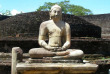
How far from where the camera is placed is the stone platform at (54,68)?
13.8 ft

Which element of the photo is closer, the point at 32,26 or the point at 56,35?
the point at 56,35

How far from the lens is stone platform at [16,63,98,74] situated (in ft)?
13.8

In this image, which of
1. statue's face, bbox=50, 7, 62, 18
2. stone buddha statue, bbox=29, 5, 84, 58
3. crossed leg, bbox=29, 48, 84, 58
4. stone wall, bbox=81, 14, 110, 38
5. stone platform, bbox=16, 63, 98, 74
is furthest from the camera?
stone wall, bbox=81, 14, 110, 38

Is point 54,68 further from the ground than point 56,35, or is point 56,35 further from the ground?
point 56,35

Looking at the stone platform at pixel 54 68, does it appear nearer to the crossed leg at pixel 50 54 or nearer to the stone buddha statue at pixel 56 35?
the crossed leg at pixel 50 54

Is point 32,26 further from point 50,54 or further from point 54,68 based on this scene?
point 54,68

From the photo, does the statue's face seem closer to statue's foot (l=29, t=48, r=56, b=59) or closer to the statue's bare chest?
the statue's bare chest

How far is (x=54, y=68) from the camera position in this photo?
423 cm

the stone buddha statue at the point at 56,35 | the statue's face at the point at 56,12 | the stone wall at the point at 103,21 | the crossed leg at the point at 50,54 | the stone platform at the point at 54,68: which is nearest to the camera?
the stone platform at the point at 54,68

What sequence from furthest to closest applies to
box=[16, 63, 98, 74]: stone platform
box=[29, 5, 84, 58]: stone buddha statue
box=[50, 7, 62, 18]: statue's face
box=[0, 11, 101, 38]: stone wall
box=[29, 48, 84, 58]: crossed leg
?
box=[0, 11, 101, 38]: stone wall < box=[50, 7, 62, 18]: statue's face < box=[29, 5, 84, 58]: stone buddha statue < box=[29, 48, 84, 58]: crossed leg < box=[16, 63, 98, 74]: stone platform

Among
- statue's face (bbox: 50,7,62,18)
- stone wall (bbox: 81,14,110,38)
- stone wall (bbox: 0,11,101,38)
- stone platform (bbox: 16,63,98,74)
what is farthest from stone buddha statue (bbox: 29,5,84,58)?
stone wall (bbox: 81,14,110,38)

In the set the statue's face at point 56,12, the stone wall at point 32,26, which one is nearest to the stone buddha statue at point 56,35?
the statue's face at point 56,12

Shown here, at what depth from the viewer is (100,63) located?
6.98 m

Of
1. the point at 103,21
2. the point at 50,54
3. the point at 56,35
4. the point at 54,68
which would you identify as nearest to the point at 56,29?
the point at 56,35
